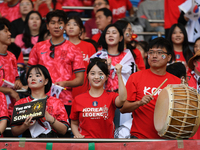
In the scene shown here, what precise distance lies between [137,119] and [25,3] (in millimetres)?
4707

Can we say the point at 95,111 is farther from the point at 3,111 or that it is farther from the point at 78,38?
the point at 78,38

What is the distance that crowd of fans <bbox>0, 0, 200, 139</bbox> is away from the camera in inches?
162

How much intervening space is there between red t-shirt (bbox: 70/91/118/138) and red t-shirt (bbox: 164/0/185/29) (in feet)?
13.4

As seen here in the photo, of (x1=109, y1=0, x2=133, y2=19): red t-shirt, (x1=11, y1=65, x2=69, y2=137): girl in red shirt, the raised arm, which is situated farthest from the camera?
(x1=109, y1=0, x2=133, y2=19): red t-shirt

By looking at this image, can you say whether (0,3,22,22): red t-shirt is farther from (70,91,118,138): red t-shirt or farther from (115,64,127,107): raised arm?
(115,64,127,107): raised arm

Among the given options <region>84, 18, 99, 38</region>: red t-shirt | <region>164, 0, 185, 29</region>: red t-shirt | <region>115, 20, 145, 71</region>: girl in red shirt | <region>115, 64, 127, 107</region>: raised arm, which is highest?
<region>164, 0, 185, 29</region>: red t-shirt

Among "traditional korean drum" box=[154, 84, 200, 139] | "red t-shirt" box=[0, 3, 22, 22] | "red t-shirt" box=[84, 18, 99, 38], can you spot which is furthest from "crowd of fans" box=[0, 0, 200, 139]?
"red t-shirt" box=[0, 3, 22, 22]

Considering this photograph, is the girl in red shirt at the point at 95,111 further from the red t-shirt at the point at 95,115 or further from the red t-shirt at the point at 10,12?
the red t-shirt at the point at 10,12

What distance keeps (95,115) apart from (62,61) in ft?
4.07

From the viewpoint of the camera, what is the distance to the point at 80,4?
30.1ft

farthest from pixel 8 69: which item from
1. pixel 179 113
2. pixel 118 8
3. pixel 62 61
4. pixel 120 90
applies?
pixel 118 8

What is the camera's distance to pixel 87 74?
4.55 metres

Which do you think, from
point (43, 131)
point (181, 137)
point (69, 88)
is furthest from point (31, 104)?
point (181, 137)

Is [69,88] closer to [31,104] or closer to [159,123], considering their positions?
[31,104]
